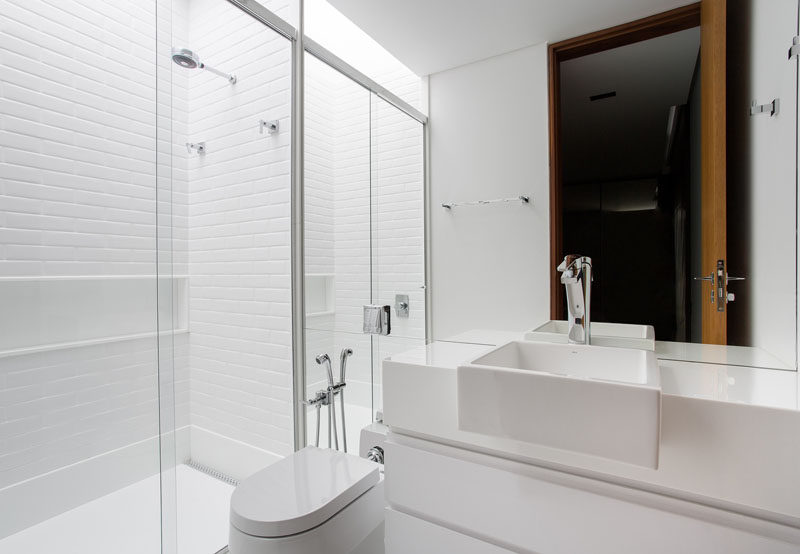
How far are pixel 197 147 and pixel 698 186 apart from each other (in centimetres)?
231

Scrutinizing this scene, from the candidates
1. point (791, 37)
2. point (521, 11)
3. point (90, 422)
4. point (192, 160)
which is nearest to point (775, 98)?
point (791, 37)

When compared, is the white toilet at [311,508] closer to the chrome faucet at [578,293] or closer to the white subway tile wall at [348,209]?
the white subway tile wall at [348,209]

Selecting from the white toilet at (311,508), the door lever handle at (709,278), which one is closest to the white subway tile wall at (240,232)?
the white toilet at (311,508)

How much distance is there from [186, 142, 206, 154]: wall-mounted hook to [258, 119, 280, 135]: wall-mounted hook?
39 cm

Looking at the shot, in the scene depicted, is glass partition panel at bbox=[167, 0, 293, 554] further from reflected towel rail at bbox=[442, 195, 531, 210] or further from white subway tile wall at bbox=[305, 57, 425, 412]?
reflected towel rail at bbox=[442, 195, 531, 210]

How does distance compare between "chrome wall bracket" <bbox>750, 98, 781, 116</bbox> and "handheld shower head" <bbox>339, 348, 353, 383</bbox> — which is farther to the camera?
"handheld shower head" <bbox>339, 348, 353, 383</bbox>

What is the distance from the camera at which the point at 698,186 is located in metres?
1.22

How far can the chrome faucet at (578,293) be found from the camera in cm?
132

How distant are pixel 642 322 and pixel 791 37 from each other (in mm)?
896

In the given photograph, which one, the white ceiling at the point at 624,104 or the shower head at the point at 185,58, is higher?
the shower head at the point at 185,58

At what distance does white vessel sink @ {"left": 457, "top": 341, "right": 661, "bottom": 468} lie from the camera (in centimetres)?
76

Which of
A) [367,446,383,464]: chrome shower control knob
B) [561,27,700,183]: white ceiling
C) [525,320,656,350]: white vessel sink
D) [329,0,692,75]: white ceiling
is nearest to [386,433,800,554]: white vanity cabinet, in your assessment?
[367,446,383,464]: chrome shower control knob

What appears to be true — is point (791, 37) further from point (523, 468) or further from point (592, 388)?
point (523, 468)

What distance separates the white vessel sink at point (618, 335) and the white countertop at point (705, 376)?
0.25ft
